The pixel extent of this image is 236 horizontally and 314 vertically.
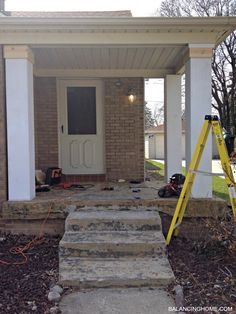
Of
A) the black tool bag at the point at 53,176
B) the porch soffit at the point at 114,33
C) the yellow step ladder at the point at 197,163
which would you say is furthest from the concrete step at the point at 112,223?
the black tool bag at the point at 53,176

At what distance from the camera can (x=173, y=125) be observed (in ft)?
25.4

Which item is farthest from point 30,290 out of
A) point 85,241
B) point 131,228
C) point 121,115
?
point 121,115

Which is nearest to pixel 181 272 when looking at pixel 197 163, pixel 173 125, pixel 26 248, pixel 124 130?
pixel 197 163

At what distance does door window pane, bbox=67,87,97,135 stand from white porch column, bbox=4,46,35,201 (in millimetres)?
2636

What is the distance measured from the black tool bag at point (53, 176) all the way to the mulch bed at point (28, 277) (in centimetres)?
208

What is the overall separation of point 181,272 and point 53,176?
3893 mm

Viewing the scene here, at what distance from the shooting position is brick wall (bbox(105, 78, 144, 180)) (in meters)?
8.02

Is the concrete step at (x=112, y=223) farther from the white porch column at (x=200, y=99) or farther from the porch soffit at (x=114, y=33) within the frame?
the porch soffit at (x=114, y=33)

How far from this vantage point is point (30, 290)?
3.62 m

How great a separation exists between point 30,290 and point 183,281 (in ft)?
5.06

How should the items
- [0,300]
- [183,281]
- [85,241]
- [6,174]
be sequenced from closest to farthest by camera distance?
[0,300]
[183,281]
[85,241]
[6,174]

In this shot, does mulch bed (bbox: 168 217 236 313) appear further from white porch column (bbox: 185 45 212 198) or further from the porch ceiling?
the porch ceiling

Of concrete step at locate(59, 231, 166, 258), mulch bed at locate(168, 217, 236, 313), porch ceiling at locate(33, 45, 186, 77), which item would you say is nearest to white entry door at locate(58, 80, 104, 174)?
porch ceiling at locate(33, 45, 186, 77)

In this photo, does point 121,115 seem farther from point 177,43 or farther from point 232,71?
point 232,71
